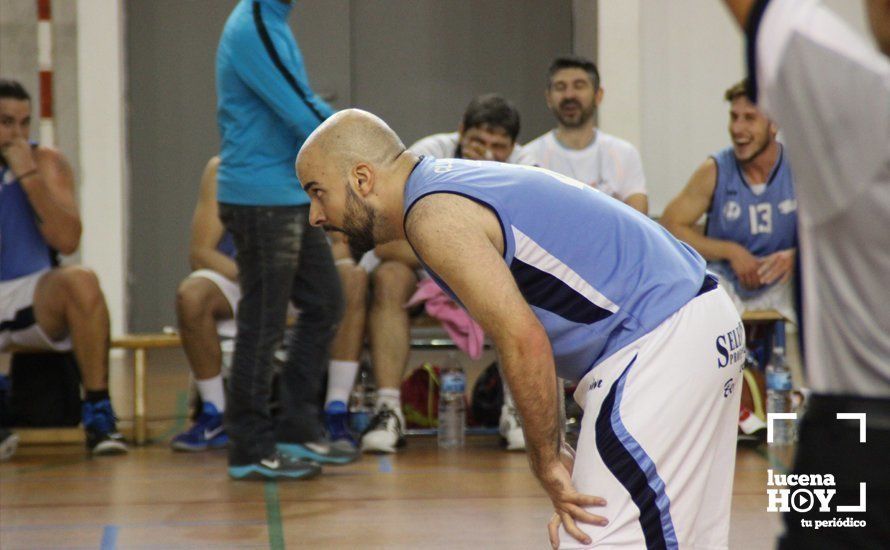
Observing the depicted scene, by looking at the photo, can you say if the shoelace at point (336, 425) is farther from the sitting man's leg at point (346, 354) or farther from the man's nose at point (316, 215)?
the man's nose at point (316, 215)

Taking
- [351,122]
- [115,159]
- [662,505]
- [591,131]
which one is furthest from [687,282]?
[115,159]

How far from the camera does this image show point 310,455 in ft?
15.6

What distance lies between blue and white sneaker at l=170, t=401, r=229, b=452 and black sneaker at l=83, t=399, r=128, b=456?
0.24 metres

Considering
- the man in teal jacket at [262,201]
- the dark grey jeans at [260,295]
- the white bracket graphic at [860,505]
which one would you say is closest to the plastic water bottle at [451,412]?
the man in teal jacket at [262,201]

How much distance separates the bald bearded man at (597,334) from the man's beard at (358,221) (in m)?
0.04

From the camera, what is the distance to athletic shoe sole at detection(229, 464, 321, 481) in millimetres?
4445

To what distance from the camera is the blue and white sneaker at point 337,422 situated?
519 centimetres

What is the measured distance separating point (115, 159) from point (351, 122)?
6252mm

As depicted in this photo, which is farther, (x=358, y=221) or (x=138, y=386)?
(x=138, y=386)

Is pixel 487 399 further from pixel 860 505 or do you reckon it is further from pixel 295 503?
pixel 860 505

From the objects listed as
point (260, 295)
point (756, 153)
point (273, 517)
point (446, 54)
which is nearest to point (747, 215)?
point (756, 153)

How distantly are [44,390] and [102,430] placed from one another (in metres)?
0.44

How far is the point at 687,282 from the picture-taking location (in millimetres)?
2330

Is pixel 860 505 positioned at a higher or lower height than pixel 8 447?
higher
